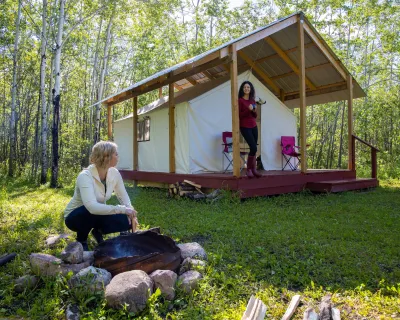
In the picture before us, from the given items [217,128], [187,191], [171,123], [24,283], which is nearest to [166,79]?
[171,123]

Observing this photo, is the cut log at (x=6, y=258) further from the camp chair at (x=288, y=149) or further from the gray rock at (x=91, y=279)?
the camp chair at (x=288, y=149)

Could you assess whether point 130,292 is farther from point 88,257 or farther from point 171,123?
point 171,123

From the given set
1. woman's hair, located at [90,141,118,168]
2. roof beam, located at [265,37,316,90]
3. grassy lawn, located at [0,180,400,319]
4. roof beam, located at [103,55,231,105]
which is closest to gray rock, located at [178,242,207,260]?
grassy lawn, located at [0,180,400,319]

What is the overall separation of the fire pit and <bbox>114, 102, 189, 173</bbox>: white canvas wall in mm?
4292

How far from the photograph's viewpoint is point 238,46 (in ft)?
18.4

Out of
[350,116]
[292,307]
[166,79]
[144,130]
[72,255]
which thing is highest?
[166,79]

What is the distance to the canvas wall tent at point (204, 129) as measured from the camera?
697 cm

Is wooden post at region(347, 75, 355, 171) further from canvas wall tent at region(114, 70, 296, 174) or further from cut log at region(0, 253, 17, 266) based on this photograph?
cut log at region(0, 253, 17, 266)

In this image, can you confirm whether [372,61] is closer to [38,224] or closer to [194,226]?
[194,226]

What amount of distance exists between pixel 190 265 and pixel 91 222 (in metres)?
0.97

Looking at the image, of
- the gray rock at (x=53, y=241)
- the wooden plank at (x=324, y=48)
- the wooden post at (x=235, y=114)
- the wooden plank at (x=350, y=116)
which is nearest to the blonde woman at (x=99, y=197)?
the gray rock at (x=53, y=241)

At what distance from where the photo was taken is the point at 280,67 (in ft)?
27.4

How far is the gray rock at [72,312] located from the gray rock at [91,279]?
128 millimetres

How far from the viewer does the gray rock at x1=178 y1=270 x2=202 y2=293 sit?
217 centimetres
